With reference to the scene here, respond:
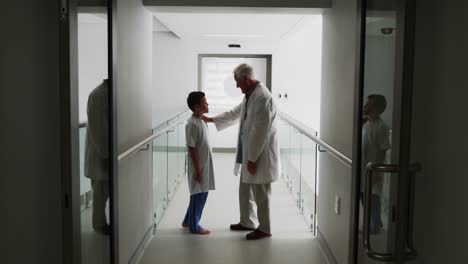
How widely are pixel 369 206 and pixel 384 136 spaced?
326mm

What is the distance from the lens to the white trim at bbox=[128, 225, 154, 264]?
14.2ft

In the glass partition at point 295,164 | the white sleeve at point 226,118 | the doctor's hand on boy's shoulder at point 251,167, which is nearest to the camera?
the doctor's hand on boy's shoulder at point 251,167

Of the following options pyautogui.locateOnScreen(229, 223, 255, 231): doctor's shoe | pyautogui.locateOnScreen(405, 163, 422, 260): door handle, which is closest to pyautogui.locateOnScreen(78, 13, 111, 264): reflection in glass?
pyautogui.locateOnScreen(405, 163, 422, 260): door handle

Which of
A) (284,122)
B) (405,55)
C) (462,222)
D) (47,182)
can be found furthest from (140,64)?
(284,122)

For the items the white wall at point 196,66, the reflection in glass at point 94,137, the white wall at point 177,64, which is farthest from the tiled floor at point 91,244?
the white wall at point 177,64

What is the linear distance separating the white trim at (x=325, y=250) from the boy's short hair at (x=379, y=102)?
210 cm

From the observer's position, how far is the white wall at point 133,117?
12.1 feet

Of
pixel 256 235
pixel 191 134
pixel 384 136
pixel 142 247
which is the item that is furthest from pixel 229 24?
pixel 384 136

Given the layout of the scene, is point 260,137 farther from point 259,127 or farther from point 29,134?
point 29,134

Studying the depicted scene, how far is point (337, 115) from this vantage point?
4.22 metres

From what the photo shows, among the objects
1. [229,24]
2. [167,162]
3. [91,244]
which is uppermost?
[229,24]

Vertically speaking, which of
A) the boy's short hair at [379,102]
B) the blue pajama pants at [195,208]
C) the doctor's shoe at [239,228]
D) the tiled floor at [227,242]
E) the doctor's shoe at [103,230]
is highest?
the boy's short hair at [379,102]

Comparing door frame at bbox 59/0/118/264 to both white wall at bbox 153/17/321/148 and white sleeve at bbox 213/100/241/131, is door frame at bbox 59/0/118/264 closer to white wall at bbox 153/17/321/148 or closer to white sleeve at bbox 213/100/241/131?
white sleeve at bbox 213/100/241/131

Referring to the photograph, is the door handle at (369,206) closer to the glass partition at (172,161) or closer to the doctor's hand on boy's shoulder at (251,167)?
the doctor's hand on boy's shoulder at (251,167)
